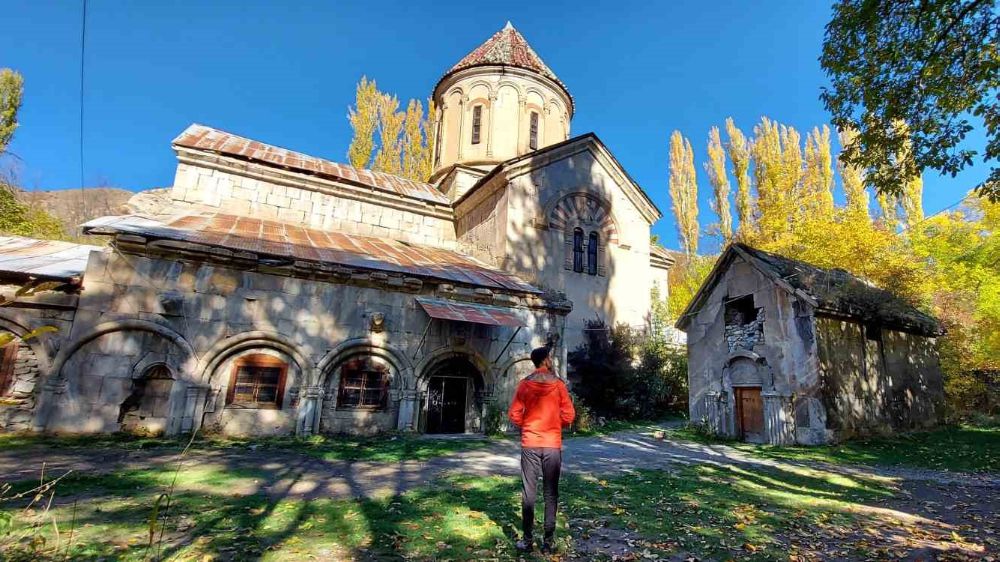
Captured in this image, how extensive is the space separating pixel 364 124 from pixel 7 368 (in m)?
20.9

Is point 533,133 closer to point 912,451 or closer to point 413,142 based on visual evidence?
point 413,142

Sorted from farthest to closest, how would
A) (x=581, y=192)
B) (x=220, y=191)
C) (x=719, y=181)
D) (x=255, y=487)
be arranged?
(x=719, y=181) < (x=581, y=192) < (x=220, y=191) < (x=255, y=487)

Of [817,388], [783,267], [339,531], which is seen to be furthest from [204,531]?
[783,267]

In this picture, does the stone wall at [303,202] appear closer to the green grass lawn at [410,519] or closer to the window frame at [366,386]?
the window frame at [366,386]

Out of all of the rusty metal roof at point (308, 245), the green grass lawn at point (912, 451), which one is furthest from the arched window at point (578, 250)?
the green grass lawn at point (912, 451)

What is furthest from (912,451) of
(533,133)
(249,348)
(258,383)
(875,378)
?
(533,133)

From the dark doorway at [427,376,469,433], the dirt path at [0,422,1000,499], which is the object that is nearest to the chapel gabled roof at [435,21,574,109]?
the dark doorway at [427,376,469,433]

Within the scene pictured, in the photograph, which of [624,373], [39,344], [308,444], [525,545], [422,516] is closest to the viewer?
[525,545]

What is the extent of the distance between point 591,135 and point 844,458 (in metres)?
12.6

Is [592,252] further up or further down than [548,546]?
further up

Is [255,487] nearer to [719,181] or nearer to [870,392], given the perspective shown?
[870,392]

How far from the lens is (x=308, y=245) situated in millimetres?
11062

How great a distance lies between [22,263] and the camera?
327 inches

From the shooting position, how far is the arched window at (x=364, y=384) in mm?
9797
